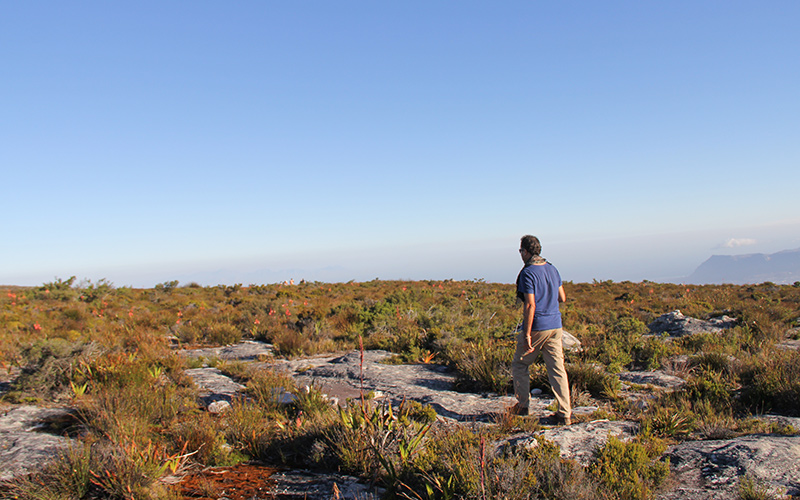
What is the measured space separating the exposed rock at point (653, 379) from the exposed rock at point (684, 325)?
18.9 ft

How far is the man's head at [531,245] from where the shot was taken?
561 centimetres

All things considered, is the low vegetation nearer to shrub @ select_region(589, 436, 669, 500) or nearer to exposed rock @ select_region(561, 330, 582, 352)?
shrub @ select_region(589, 436, 669, 500)

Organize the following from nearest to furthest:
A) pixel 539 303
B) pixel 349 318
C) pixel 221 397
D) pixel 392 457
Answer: pixel 392 457
pixel 539 303
pixel 221 397
pixel 349 318

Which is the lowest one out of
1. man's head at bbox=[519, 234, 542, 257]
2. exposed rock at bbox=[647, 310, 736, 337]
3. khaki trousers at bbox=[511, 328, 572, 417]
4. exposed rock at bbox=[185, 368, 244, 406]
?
exposed rock at bbox=[647, 310, 736, 337]

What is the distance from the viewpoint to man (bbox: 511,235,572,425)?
5.33 metres

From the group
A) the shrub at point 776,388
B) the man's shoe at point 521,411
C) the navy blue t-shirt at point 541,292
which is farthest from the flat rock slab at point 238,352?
the shrub at point 776,388

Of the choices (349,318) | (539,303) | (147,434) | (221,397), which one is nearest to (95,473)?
(147,434)

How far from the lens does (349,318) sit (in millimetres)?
14508

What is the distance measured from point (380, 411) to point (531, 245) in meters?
2.93

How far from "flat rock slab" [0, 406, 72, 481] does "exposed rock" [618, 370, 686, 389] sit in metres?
8.04

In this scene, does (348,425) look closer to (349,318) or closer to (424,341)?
(424,341)

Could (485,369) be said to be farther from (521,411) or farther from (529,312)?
(529,312)

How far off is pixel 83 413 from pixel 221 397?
1757 millimetres

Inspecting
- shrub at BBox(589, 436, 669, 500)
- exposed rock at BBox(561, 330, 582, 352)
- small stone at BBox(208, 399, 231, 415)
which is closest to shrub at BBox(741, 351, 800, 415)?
shrub at BBox(589, 436, 669, 500)
